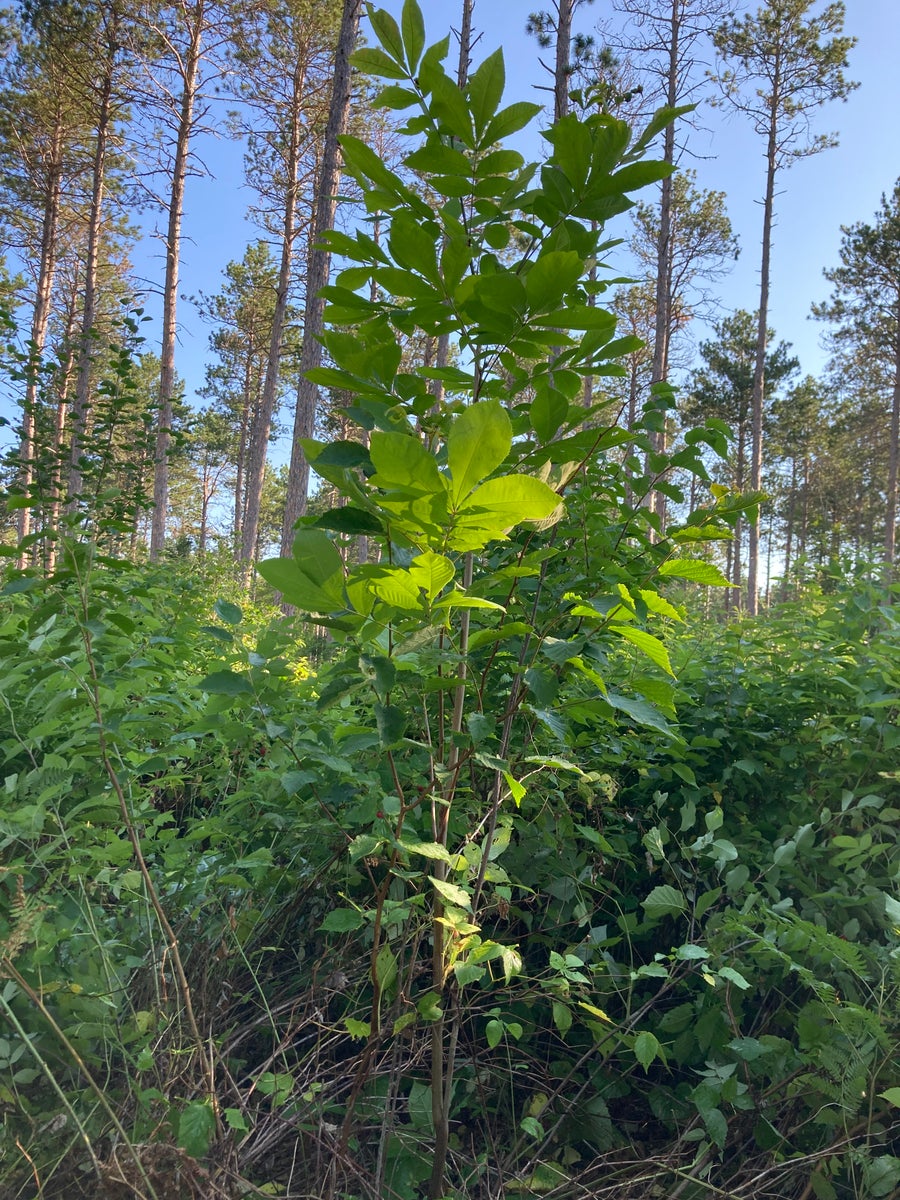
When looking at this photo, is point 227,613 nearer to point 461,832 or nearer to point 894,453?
point 461,832

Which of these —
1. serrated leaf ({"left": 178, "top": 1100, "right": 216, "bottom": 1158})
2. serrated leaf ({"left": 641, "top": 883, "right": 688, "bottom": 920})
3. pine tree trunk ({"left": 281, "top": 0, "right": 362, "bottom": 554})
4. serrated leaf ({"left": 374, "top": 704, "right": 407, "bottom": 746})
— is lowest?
serrated leaf ({"left": 178, "top": 1100, "right": 216, "bottom": 1158})

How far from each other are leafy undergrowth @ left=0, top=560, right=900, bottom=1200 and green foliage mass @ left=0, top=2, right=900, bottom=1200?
0.01 m

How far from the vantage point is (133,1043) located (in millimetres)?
1547

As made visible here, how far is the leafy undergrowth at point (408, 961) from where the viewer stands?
1.36 metres

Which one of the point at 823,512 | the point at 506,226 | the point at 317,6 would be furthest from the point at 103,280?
the point at 823,512

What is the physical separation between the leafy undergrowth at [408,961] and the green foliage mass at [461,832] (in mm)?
13

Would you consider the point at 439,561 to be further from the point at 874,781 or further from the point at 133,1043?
the point at 874,781

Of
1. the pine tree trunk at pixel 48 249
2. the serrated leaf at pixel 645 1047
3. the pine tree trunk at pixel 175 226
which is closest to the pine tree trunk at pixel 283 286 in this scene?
the pine tree trunk at pixel 175 226

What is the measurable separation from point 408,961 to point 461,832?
378 mm

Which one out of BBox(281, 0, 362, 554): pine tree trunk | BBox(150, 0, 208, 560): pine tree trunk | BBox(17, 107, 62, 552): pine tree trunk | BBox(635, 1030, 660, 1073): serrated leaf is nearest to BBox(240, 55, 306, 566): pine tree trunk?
BBox(150, 0, 208, 560): pine tree trunk

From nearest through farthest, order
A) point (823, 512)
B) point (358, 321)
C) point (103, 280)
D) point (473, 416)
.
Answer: point (473, 416), point (358, 321), point (103, 280), point (823, 512)

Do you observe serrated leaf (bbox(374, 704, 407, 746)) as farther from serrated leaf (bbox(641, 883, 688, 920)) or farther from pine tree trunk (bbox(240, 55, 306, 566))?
pine tree trunk (bbox(240, 55, 306, 566))

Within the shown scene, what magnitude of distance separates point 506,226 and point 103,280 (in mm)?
24222

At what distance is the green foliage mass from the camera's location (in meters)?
1.11
